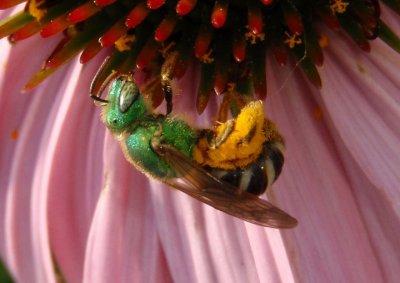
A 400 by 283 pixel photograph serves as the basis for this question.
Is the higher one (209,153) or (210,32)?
(210,32)

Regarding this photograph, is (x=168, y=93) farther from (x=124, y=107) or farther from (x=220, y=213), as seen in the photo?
(x=220, y=213)

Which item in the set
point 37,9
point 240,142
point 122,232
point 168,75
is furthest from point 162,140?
point 37,9

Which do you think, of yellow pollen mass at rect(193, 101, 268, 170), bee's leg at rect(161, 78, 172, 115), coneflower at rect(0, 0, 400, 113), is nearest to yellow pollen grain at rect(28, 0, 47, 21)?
coneflower at rect(0, 0, 400, 113)

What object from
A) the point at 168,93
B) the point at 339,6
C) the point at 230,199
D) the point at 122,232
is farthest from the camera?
the point at 122,232

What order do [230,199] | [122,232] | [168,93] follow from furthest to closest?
[122,232]
[168,93]
[230,199]

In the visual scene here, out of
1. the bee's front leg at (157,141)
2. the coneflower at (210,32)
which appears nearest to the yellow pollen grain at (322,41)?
the coneflower at (210,32)

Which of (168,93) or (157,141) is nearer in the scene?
(157,141)

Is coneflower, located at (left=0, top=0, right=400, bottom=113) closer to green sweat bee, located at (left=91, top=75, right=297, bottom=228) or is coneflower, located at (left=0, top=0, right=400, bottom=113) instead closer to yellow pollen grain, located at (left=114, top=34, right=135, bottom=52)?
yellow pollen grain, located at (left=114, top=34, right=135, bottom=52)

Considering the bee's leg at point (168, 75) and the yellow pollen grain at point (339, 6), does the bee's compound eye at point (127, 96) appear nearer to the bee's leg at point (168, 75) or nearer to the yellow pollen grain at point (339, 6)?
the bee's leg at point (168, 75)
